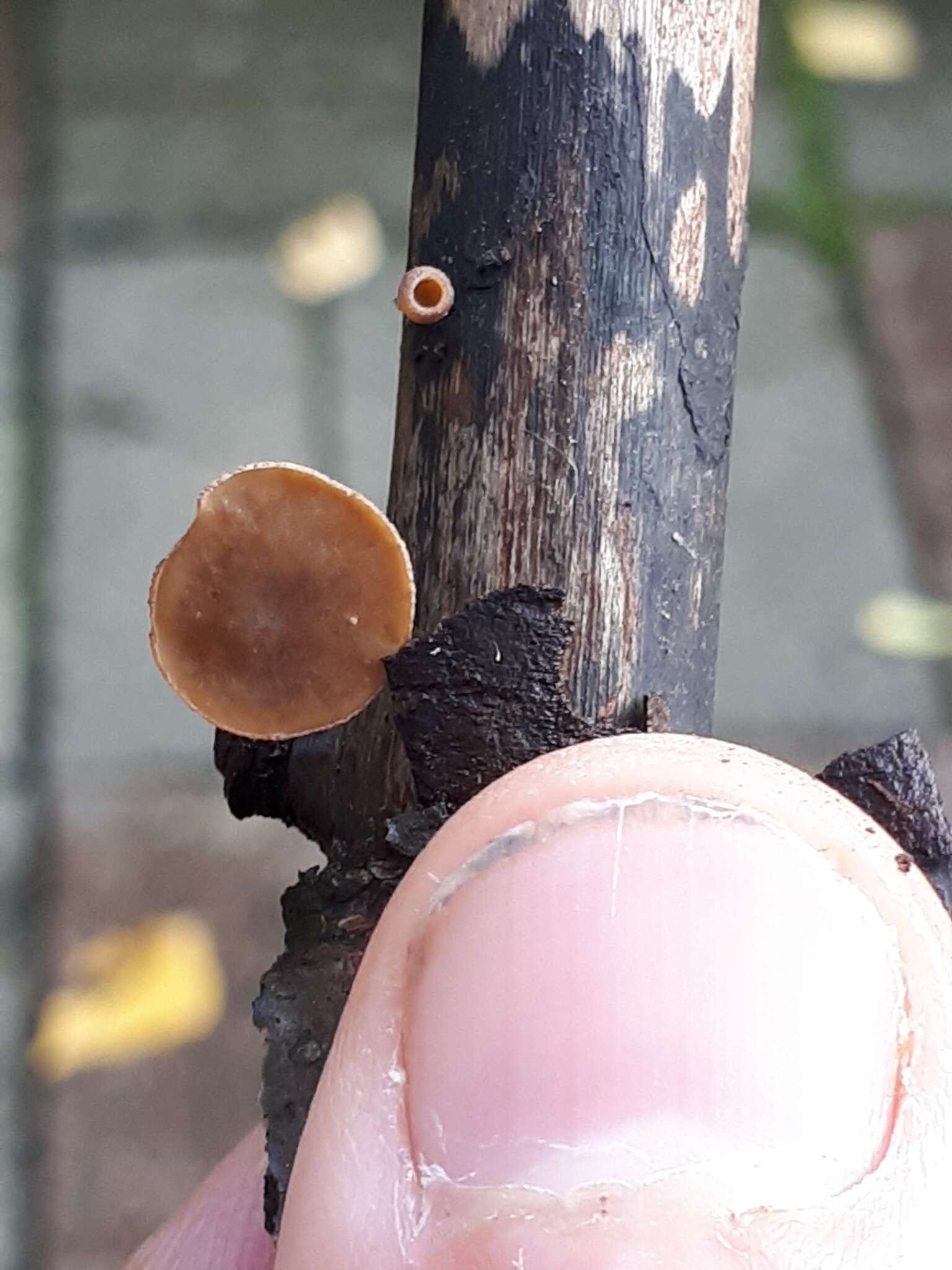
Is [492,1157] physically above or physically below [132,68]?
below

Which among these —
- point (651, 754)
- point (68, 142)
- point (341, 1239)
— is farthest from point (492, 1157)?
point (68, 142)

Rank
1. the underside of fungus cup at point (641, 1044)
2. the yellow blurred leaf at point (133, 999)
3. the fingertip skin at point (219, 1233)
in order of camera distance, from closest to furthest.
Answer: the underside of fungus cup at point (641, 1044)
the fingertip skin at point (219, 1233)
the yellow blurred leaf at point (133, 999)

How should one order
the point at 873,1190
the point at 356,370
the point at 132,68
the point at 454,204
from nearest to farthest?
the point at 873,1190 → the point at 454,204 → the point at 356,370 → the point at 132,68

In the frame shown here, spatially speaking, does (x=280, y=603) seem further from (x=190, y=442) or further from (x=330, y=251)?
(x=330, y=251)

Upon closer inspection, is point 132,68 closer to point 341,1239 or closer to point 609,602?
point 609,602

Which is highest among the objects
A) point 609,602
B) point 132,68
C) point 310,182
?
point 132,68

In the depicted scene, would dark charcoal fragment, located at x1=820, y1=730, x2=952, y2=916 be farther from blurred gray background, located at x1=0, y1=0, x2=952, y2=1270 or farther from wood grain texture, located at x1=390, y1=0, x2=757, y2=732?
blurred gray background, located at x1=0, y1=0, x2=952, y2=1270

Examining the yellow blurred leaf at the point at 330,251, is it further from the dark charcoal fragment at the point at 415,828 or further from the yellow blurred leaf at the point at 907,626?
the dark charcoal fragment at the point at 415,828

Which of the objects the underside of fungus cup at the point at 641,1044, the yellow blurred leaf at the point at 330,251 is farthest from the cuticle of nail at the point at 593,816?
the yellow blurred leaf at the point at 330,251
